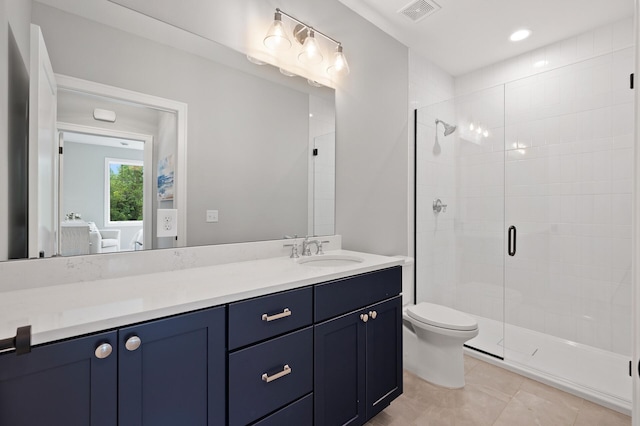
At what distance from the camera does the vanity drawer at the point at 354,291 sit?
1.33 m

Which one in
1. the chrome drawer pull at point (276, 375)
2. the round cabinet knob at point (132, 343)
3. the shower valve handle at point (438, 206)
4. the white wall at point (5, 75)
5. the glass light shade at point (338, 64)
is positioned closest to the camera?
the round cabinet knob at point (132, 343)

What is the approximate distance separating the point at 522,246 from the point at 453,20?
6.47 ft

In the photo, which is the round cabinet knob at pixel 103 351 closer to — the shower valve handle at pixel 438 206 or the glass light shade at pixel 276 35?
the glass light shade at pixel 276 35

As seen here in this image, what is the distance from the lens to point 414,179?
2.72 metres

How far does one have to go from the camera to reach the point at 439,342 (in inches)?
80.4

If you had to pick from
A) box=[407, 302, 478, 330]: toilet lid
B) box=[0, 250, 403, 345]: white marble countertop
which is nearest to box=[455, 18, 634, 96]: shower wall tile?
box=[407, 302, 478, 330]: toilet lid

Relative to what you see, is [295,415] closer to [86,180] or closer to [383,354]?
[383,354]

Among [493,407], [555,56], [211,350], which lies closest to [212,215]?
[211,350]

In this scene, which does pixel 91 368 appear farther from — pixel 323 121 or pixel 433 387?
pixel 433 387

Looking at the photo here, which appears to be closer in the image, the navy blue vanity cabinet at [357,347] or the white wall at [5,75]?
the white wall at [5,75]

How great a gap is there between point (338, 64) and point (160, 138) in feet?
4.28

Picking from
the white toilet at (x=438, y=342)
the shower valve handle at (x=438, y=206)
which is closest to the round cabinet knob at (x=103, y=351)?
the white toilet at (x=438, y=342)

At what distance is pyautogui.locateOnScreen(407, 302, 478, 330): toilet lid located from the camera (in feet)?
6.43

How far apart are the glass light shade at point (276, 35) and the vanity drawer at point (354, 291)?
1.43 m
